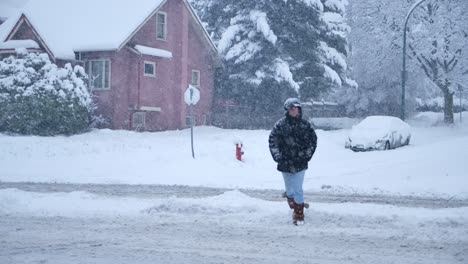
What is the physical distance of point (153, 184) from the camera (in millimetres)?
14406

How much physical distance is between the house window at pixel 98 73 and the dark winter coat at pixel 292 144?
21.7 meters

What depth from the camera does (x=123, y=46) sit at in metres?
28.2

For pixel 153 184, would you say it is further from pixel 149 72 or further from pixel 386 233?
pixel 149 72

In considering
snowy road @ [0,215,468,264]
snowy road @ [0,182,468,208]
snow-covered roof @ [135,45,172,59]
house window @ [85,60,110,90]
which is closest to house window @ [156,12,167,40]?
snow-covered roof @ [135,45,172,59]

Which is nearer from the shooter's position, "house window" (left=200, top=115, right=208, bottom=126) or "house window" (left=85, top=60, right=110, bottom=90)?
"house window" (left=85, top=60, right=110, bottom=90)

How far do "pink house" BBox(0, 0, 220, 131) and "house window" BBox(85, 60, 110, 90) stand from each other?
3 cm

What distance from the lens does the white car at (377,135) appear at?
2284 centimetres

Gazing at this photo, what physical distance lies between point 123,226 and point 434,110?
171 feet

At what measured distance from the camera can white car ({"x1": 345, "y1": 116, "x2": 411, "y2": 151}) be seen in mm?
22844

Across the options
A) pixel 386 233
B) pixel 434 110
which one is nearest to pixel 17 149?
pixel 386 233

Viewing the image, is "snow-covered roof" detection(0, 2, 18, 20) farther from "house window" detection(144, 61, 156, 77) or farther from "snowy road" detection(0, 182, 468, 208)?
"snowy road" detection(0, 182, 468, 208)

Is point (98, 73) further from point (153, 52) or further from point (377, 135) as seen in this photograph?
point (377, 135)

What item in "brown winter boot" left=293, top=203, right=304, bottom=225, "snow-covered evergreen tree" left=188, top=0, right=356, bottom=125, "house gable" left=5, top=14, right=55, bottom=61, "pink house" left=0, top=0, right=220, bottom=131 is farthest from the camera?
"snow-covered evergreen tree" left=188, top=0, right=356, bottom=125

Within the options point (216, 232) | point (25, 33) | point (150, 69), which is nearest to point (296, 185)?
point (216, 232)
